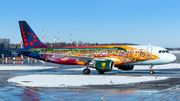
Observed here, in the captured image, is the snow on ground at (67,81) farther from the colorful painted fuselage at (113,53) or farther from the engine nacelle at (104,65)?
the colorful painted fuselage at (113,53)

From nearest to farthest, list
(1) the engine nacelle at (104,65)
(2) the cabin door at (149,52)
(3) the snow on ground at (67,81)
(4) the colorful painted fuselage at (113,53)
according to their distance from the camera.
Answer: (3) the snow on ground at (67,81), (1) the engine nacelle at (104,65), (2) the cabin door at (149,52), (4) the colorful painted fuselage at (113,53)

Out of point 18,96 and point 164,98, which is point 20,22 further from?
point 164,98

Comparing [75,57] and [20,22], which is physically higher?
[20,22]

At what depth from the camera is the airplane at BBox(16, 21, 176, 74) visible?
37.5 metres

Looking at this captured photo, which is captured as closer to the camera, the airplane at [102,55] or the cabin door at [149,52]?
the airplane at [102,55]

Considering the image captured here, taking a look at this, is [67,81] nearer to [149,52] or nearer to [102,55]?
[102,55]

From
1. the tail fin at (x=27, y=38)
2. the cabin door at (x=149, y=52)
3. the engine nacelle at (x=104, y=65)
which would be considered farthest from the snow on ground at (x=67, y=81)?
the tail fin at (x=27, y=38)

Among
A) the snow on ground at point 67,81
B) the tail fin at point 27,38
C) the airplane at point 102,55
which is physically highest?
the tail fin at point 27,38

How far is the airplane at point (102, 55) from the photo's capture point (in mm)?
37500

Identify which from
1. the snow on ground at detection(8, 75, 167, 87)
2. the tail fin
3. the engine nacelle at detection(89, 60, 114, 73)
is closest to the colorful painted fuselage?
the tail fin

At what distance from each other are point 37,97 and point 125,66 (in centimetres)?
2581

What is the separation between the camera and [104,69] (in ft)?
119

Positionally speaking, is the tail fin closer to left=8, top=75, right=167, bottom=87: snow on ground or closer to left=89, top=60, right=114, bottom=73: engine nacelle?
left=89, top=60, right=114, bottom=73: engine nacelle

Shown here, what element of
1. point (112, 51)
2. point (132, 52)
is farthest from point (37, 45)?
Result: point (132, 52)
